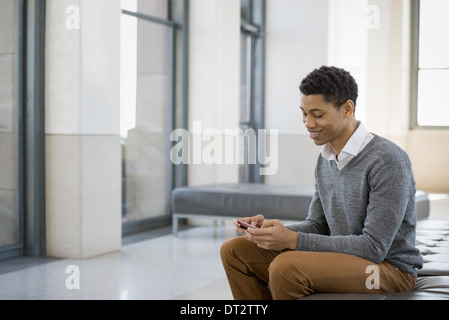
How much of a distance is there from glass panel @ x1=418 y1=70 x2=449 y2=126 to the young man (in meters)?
9.12

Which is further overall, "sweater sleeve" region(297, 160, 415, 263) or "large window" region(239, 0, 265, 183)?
A: "large window" region(239, 0, 265, 183)

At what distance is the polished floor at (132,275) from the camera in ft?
12.7

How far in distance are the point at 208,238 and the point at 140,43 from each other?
2.00 m

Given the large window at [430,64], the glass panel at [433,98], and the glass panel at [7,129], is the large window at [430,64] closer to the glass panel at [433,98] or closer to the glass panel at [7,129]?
the glass panel at [433,98]

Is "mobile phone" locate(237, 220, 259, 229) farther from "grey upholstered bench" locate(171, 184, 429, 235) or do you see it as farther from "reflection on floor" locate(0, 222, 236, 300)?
"grey upholstered bench" locate(171, 184, 429, 235)

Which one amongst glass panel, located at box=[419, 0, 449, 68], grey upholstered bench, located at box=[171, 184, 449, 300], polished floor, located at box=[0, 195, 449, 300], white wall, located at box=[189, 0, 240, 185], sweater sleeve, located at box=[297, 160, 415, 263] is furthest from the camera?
glass panel, located at box=[419, 0, 449, 68]

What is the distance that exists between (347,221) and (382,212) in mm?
179

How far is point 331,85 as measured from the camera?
2.22 meters

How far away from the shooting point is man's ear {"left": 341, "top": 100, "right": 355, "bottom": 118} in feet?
7.38

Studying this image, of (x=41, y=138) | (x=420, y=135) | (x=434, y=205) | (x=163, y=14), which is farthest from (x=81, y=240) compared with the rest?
(x=420, y=135)

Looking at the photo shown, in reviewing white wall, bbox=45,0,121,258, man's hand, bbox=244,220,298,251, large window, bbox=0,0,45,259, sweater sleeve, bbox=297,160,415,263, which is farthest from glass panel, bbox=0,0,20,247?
sweater sleeve, bbox=297,160,415,263

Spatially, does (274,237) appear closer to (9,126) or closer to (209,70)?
(9,126)

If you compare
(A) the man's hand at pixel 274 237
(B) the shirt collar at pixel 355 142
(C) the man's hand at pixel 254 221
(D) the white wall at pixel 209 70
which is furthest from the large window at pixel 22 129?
(B) the shirt collar at pixel 355 142
